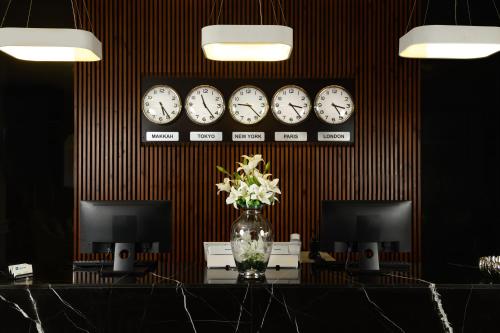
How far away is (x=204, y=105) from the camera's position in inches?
201

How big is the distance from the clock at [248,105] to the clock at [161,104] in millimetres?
515

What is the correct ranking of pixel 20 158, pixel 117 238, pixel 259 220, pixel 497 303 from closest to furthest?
pixel 497 303 < pixel 259 220 < pixel 117 238 < pixel 20 158

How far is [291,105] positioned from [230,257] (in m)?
2.19

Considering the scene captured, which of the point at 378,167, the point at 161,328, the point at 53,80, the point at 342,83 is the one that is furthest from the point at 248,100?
the point at 161,328

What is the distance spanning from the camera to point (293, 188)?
5.25m

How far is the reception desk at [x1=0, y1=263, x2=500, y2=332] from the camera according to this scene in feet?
9.10

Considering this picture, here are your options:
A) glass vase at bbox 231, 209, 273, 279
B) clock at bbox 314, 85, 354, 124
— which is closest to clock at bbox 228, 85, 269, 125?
clock at bbox 314, 85, 354, 124

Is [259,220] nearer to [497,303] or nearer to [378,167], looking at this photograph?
[497,303]

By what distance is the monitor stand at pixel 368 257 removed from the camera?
10.7 feet

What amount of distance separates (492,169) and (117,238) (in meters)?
3.77

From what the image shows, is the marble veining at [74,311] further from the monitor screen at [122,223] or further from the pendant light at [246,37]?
the pendant light at [246,37]

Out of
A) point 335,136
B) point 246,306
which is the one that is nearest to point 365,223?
point 246,306

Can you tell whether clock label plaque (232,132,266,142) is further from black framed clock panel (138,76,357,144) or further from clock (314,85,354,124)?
clock (314,85,354,124)

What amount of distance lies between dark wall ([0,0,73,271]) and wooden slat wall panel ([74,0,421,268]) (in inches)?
5.3
